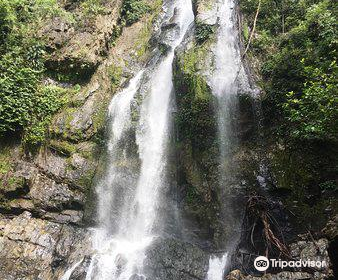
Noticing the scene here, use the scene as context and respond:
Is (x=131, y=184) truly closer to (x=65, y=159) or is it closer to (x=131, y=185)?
(x=131, y=185)

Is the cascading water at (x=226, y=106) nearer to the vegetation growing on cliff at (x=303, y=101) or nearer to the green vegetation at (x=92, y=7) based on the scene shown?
the vegetation growing on cliff at (x=303, y=101)

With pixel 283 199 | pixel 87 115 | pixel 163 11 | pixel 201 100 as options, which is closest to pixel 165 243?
pixel 283 199

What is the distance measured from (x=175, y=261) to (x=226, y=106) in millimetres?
4424

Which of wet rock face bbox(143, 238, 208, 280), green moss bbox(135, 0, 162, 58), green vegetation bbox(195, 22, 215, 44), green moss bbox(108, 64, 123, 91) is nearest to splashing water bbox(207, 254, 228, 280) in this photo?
wet rock face bbox(143, 238, 208, 280)

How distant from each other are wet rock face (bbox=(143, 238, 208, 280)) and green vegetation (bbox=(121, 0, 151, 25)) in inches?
439

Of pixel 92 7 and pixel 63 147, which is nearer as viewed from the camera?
pixel 63 147

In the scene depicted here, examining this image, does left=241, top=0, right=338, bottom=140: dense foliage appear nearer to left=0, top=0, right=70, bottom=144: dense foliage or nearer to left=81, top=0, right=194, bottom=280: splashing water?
left=81, top=0, right=194, bottom=280: splashing water

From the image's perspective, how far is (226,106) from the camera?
898 cm

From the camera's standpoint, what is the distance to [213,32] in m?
10.9

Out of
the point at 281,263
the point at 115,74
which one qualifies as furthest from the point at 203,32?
the point at 281,263

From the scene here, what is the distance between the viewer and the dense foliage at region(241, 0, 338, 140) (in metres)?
7.21

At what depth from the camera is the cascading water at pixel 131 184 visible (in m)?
9.05

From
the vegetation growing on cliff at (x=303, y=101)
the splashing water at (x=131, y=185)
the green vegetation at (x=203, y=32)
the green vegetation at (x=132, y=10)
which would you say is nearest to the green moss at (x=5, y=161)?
the splashing water at (x=131, y=185)

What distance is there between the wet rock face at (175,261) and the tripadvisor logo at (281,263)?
1918mm
